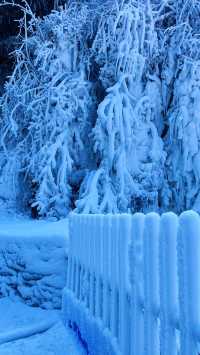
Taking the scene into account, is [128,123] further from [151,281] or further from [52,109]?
[151,281]

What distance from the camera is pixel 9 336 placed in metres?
5.05

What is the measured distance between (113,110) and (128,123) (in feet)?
1.36

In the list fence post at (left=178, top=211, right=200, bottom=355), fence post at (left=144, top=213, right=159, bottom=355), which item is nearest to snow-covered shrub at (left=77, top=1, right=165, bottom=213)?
fence post at (left=144, top=213, right=159, bottom=355)

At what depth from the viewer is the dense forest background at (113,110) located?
29.1ft

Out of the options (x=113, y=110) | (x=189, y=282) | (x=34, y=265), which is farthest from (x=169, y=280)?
(x=113, y=110)

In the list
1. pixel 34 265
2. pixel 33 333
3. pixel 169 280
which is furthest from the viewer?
pixel 34 265

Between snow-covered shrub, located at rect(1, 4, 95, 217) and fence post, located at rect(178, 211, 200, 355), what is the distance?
282 inches

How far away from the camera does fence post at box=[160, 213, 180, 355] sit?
7.04ft

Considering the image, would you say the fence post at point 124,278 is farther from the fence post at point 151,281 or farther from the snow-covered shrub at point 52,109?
the snow-covered shrub at point 52,109

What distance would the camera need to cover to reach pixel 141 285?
2695mm

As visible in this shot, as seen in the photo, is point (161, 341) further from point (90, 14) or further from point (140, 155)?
point (90, 14)

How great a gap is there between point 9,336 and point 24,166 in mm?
5581

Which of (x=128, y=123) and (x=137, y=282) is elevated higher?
(x=137, y=282)

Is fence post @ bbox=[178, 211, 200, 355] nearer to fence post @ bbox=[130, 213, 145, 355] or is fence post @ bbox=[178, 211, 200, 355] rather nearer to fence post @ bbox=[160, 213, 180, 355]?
fence post @ bbox=[160, 213, 180, 355]
